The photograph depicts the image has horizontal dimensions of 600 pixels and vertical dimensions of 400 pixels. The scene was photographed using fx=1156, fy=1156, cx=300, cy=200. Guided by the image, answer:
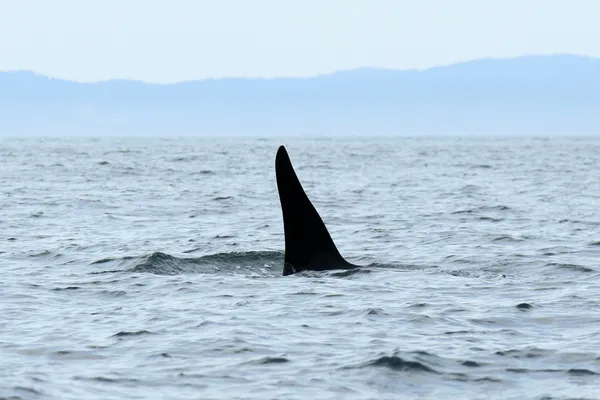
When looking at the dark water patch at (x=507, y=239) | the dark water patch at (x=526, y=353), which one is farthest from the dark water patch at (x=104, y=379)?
the dark water patch at (x=507, y=239)

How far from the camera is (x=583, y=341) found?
10656 millimetres

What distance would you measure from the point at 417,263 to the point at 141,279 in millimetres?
4371

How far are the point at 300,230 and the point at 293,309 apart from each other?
6.40 feet

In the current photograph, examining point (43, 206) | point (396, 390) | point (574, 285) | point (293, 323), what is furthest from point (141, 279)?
point (43, 206)

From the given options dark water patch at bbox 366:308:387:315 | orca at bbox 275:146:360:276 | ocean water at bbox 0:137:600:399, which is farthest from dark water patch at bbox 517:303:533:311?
orca at bbox 275:146:360:276

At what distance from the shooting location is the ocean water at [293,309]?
9.23 metres

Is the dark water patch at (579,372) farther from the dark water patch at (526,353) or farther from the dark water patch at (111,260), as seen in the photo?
the dark water patch at (111,260)

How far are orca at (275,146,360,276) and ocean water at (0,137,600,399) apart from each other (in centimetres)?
21

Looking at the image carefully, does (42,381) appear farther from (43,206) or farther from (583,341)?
(43,206)

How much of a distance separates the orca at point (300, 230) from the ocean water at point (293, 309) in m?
0.21

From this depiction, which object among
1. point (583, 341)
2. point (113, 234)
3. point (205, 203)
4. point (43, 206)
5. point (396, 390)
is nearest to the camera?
point (396, 390)

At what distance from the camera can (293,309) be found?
40.4ft

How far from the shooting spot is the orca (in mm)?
13754

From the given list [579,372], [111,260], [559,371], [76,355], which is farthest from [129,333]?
[111,260]
